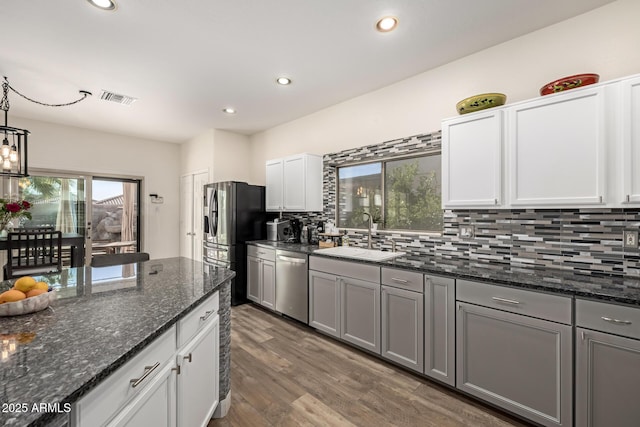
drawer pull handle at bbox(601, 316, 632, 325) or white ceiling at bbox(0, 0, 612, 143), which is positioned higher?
white ceiling at bbox(0, 0, 612, 143)

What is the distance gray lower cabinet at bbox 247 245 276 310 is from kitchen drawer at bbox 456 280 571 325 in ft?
7.61

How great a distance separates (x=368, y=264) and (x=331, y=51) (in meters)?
1.92

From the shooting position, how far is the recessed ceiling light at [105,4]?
1.93m

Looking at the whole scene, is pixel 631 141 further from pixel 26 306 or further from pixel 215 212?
pixel 215 212

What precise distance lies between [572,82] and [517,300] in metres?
1.45

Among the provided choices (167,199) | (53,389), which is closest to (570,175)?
(53,389)

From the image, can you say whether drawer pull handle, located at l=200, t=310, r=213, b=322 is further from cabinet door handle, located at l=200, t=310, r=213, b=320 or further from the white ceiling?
the white ceiling

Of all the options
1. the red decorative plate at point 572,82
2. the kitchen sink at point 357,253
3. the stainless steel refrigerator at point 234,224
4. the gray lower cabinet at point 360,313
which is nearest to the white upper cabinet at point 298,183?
the stainless steel refrigerator at point 234,224

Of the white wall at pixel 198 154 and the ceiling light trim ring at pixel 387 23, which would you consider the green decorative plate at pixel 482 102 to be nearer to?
the ceiling light trim ring at pixel 387 23

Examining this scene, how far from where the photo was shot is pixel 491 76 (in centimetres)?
249

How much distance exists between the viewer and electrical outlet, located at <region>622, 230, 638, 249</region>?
6.01 feet

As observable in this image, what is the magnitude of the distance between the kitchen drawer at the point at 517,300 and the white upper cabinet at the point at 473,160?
0.65m

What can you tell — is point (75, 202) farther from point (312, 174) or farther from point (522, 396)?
point (522, 396)

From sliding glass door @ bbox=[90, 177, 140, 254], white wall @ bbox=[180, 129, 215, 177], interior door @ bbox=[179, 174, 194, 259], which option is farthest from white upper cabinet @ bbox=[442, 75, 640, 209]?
sliding glass door @ bbox=[90, 177, 140, 254]
